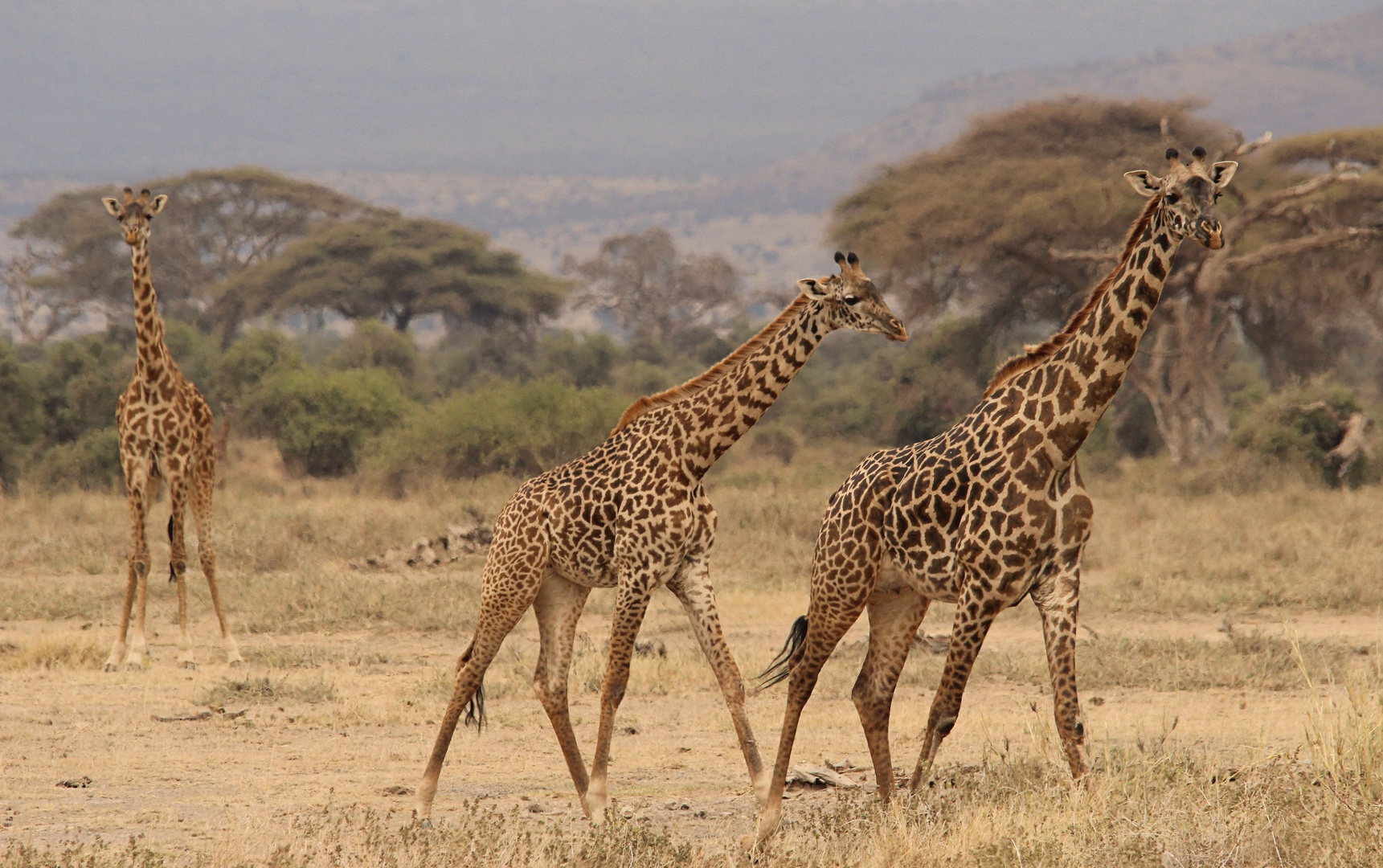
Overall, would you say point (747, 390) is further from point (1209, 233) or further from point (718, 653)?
point (1209, 233)

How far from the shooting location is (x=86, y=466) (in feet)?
70.5

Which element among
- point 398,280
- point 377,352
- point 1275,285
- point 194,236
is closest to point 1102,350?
point 1275,285

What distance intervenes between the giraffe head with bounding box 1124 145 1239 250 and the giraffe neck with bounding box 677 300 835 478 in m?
1.65

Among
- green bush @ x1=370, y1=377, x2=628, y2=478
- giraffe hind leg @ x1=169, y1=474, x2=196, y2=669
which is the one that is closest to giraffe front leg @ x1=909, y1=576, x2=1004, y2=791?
giraffe hind leg @ x1=169, y1=474, x2=196, y2=669

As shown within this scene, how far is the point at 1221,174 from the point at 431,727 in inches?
213

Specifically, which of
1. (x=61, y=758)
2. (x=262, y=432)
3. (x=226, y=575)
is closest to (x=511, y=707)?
(x=61, y=758)

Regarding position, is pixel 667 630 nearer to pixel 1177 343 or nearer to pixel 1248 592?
pixel 1248 592

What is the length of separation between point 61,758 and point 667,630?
18.4 feet

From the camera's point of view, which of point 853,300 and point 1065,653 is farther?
point 853,300

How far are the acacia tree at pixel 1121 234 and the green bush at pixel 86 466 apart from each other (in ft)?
42.7

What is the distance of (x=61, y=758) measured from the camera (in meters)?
7.33

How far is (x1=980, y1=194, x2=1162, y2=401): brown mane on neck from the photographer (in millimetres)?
5453

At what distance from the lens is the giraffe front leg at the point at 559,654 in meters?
6.46

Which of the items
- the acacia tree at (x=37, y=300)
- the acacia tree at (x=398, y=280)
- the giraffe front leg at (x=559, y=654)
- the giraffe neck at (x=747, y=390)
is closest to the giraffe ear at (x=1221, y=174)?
the giraffe neck at (x=747, y=390)
